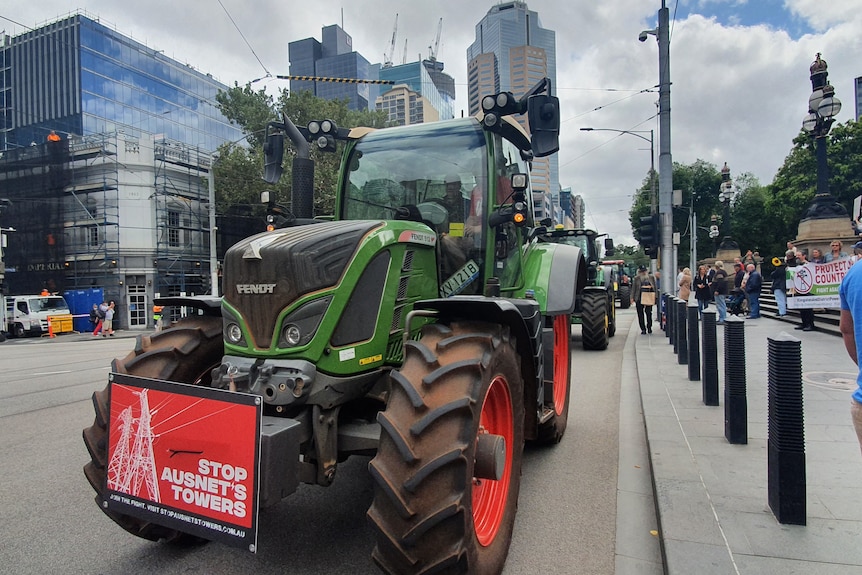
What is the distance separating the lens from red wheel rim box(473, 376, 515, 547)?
312 cm

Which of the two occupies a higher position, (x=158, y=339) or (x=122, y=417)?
(x=158, y=339)

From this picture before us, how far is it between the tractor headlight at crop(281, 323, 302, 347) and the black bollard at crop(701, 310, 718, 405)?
16.2ft

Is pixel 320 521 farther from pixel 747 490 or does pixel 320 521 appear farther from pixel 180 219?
pixel 180 219

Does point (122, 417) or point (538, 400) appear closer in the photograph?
point (122, 417)

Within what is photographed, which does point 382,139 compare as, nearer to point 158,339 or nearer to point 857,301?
point 158,339

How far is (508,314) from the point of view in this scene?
3.17 meters

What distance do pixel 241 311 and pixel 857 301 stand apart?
312 cm

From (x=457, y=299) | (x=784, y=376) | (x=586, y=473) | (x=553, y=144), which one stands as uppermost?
(x=553, y=144)

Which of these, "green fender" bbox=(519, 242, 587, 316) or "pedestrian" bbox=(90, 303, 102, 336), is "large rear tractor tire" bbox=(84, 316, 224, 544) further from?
"pedestrian" bbox=(90, 303, 102, 336)

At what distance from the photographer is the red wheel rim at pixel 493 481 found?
312 cm

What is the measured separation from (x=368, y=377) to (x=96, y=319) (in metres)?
Answer: 30.1

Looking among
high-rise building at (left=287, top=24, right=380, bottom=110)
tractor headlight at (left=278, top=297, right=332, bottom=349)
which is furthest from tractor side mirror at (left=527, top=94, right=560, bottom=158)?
high-rise building at (left=287, top=24, right=380, bottom=110)

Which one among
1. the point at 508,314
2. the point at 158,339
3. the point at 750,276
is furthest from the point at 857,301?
the point at 750,276

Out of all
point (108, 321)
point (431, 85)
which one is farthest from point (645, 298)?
point (431, 85)
